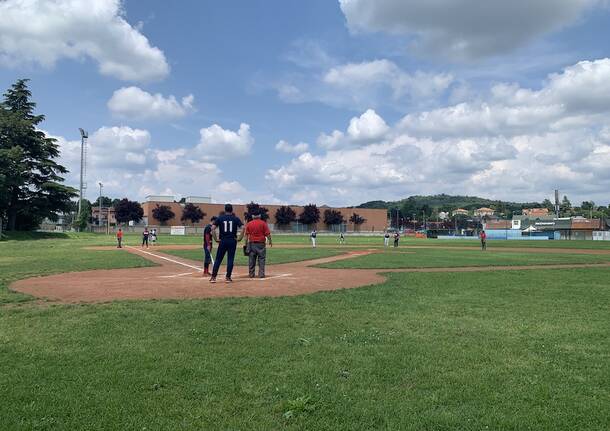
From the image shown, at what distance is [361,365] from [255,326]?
2.16 m

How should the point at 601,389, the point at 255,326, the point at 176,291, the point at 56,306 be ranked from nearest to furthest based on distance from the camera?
the point at 601,389 < the point at 255,326 < the point at 56,306 < the point at 176,291

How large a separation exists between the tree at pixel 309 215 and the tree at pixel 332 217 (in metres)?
3.39

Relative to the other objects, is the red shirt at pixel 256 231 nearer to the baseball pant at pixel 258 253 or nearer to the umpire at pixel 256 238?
the umpire at pixel 256 238

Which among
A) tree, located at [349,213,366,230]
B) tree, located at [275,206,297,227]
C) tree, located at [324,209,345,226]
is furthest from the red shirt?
tree, located at [349,213,366,230]

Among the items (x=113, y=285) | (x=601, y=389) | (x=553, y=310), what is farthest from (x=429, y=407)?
(x=113, y=285)

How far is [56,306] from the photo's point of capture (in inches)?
325

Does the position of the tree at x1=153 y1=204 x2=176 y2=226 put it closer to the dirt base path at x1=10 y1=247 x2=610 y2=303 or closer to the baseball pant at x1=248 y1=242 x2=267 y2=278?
the dirt base path at x1=10 y1=247 x2=610 y2=303

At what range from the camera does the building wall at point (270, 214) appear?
103 metres

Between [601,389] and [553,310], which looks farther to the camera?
[553,310]

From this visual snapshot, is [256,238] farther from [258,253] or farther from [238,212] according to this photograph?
[238,212]

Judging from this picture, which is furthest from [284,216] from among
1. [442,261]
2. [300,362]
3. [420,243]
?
[300,362]

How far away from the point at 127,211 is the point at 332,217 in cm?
4632

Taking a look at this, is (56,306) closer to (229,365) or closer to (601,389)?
(229,365)

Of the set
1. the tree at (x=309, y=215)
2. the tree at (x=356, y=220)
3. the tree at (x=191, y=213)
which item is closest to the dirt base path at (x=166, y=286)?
the tree at (x=191, y=213)
